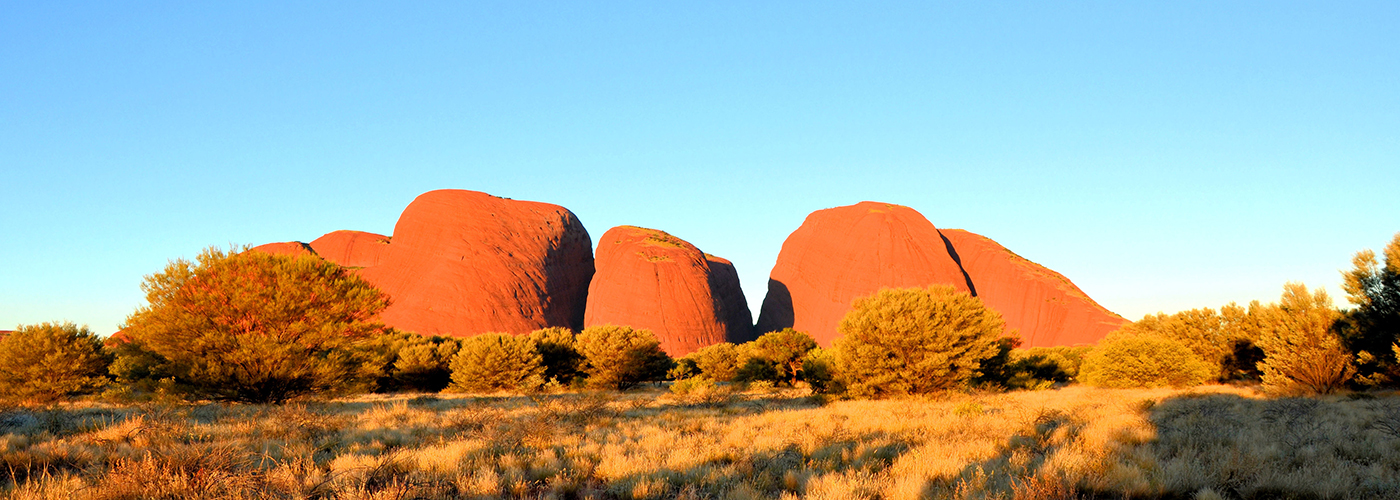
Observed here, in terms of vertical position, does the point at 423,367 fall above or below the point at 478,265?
below

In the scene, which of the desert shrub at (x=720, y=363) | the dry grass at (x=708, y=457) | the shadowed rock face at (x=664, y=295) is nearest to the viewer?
the dry grass at (x=708, y=457)

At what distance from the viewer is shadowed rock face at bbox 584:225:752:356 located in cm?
5959

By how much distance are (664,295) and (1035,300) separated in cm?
3475

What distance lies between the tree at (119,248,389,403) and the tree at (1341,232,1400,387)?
2816cm

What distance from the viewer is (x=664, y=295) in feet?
200

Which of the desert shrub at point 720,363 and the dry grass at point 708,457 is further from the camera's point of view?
the desert shrub at point 720,363

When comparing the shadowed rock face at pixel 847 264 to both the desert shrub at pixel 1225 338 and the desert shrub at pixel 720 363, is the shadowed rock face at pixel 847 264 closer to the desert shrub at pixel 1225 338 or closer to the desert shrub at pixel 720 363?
the desert shrub at pixel 720 363

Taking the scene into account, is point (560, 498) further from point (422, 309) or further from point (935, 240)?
point (935, 240)

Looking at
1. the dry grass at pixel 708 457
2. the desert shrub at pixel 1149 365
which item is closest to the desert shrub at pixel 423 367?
the dry grass at pixel 708 457

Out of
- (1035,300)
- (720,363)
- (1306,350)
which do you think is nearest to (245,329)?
(720,363)

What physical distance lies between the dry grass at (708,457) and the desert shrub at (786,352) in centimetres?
2063

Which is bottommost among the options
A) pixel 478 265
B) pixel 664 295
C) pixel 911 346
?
pixel 911 346

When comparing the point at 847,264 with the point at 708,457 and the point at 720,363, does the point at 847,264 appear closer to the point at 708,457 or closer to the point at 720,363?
the point at 720,363

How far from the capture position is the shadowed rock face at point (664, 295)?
196 feet
